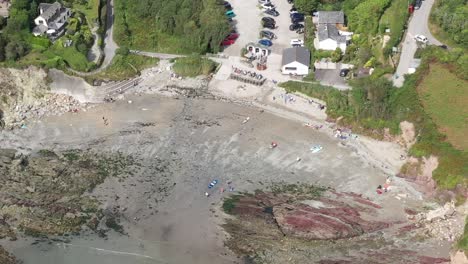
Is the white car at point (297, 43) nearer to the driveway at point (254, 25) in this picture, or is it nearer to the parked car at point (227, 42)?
the driveway at point (254, 25)

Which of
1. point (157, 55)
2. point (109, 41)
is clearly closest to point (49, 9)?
point (109, 41)

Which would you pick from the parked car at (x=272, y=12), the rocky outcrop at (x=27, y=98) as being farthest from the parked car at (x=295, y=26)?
the rocky outcrop at (x=27, y=98)

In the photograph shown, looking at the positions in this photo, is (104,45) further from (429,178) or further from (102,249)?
(429,178)

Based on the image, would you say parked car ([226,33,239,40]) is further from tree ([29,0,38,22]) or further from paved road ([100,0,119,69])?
tree ([29,0,38,22])

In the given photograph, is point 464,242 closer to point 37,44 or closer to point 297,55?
point 297,55

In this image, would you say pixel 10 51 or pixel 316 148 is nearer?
pixel 316 148

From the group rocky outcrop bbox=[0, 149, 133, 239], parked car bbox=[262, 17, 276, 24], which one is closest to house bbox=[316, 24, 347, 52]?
parked car bbox=[262, 17, 276, 24]
